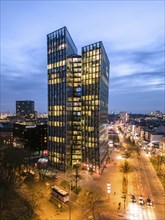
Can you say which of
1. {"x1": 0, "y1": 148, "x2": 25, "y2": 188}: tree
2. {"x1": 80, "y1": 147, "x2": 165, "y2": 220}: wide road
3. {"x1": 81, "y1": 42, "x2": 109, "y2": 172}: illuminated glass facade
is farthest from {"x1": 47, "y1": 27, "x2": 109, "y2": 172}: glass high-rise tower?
{"x1": 0, "y1": 148, "x2": 25, "y2": 188}: tree

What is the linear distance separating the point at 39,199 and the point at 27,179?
14.2m

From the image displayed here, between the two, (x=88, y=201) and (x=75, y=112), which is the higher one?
(x=75, y=112)

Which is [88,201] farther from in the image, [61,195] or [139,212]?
[139,212]

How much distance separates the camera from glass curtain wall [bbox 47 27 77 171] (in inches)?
3093

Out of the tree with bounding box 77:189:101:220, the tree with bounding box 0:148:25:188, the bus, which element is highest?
the tree with bounding box 0:148:25:188

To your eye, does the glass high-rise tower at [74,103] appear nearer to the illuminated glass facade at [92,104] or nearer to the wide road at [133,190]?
the illuminated glass facade at [92,104]

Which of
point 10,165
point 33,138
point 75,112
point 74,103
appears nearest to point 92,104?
point 74,103

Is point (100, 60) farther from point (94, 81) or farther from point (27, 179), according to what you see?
point (27, 179)

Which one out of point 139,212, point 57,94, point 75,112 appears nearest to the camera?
point 139,212

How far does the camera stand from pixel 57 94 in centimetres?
8119

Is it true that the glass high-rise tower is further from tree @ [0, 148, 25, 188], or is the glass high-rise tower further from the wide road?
tree @ [0, 148, 25, 188]

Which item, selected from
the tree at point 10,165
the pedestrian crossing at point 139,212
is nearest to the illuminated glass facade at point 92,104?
the tree at point 10,165

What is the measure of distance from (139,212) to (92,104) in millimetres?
42744

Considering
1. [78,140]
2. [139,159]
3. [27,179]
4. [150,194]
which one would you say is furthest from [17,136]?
[150,194]
